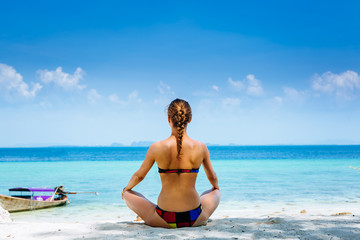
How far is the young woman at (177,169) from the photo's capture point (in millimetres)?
3961

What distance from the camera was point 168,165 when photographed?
4.00m

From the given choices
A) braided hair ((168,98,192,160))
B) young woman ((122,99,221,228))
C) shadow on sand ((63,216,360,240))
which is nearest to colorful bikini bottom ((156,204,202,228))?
young woman ((122,99,221,228))

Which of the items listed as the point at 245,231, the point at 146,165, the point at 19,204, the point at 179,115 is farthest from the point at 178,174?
the point at 19,204

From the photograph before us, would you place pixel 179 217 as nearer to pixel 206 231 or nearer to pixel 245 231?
pixel 206 231

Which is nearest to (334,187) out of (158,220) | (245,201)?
(245,201)

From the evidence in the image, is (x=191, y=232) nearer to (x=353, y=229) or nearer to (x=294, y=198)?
(x=353, y=229)

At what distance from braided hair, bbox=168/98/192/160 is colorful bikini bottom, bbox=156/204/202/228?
0.74 meters

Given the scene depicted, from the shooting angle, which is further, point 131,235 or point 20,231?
point 20,231

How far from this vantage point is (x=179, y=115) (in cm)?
396

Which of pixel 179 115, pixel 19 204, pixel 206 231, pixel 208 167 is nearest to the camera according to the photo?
pixel 179 115

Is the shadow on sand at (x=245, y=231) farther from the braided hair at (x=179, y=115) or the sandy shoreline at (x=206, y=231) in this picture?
the braided hair at (x=179, y=115)

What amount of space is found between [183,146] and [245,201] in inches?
392

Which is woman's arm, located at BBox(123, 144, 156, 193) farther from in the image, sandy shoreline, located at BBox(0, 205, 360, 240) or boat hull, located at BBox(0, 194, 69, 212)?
boat hull, located at BBox(0, 194, 69, 212)

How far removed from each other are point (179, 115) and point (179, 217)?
1256 mm
